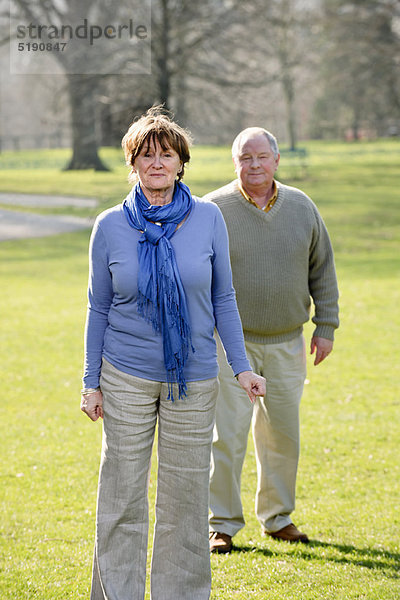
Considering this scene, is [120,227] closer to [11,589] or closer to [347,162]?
[11,589]

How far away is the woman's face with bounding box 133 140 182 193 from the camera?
9.52 feet

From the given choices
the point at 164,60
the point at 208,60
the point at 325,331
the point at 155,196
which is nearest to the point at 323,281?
the point at 325,331

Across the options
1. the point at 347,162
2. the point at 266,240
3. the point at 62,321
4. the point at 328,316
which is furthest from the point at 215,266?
the point at 347,162

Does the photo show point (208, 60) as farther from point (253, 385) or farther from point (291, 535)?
point (253, 385)

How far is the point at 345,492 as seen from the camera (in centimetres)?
495

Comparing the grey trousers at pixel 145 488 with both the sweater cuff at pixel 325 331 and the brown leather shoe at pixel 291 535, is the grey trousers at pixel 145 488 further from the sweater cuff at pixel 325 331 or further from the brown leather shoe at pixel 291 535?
the sweater cuff at pixel 325 331

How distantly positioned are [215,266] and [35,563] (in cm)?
193

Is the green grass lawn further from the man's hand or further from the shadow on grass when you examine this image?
the man's hand

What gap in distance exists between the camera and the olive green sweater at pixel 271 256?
4016mm

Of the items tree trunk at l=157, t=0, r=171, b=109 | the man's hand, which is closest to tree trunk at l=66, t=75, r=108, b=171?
tree trunk at l=157, t=0, r=171, b=109

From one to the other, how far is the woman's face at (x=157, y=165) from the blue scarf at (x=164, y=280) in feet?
0.22

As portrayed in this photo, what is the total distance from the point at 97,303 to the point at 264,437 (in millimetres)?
1685

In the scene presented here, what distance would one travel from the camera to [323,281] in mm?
4180

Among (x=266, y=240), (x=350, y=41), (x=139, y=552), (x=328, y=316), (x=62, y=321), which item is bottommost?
(x=62, y=321)
